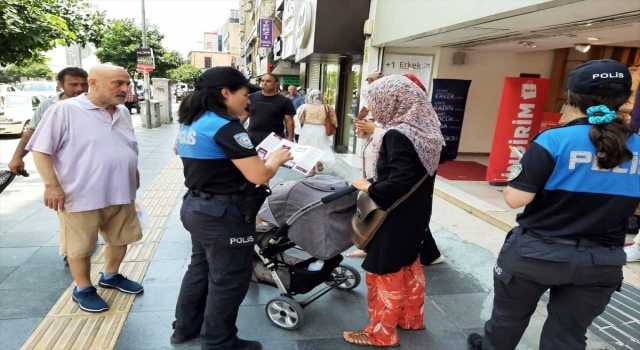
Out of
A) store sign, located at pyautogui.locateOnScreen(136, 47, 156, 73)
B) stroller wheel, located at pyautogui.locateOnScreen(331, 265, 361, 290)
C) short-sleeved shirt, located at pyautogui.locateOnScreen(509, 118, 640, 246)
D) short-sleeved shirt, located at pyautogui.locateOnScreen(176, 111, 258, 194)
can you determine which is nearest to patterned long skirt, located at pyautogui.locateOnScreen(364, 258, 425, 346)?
stroller wheel, located at pyautogui.locateOnScreen(331, 265, 361, 290)

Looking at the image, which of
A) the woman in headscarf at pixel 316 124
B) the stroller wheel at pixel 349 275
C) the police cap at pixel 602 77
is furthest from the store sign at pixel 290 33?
the police cap at pixel 602 77

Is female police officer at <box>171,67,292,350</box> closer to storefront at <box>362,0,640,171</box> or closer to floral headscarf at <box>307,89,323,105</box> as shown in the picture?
storefront at <box>362,0,640,171</box>

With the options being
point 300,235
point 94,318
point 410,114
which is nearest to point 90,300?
point 94,318

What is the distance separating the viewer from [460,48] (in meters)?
8.14

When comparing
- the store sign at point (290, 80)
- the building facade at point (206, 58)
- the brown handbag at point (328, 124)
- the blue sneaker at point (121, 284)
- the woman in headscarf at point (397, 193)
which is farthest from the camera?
the building facade at point (206, 58)

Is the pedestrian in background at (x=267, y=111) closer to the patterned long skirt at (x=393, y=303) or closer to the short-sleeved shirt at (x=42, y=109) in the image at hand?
the short-sleeved shirt at (x=42, y=109)

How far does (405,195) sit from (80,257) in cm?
239

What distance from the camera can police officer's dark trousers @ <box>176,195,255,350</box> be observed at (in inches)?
84.2

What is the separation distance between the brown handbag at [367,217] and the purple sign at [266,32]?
2040cm

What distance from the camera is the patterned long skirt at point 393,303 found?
2.42m

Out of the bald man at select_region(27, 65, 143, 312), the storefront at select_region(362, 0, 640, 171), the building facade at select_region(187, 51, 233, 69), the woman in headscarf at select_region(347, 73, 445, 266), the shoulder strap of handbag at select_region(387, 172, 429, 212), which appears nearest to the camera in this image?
the shoulder strap of handbag at select_region(387, 172, 429, 212)

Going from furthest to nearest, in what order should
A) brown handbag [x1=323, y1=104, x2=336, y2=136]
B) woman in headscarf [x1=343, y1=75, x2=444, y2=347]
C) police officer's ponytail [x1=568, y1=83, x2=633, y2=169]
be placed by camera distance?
1. brown handbag [x1=323, y1=104, x2=336, y2=136]
2. woman in headscarf [x1=343, y1=75, x2=444, y2=347]
3. police officer's ponytail [x1=568, y1=83, x2=633, y2=169]

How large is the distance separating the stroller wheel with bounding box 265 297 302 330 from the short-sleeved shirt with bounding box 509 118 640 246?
1.63 m

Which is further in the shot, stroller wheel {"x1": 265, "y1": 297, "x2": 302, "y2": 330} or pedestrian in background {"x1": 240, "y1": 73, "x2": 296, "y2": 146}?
pedestrian in background {"x1": 240, "y1": 73, "x2": 296, "y2": 146}
